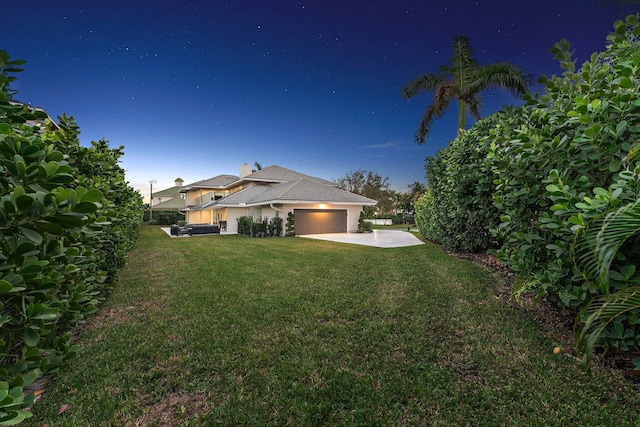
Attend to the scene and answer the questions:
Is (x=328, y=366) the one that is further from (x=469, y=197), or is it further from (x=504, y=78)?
(x=504, y=78)

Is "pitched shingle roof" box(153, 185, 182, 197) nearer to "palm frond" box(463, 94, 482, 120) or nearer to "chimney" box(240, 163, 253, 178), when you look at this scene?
"chimney" box(240, 163, 253, 178)

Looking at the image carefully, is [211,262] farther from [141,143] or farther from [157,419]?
[141,143]

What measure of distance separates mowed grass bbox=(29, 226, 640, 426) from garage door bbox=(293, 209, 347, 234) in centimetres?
1272

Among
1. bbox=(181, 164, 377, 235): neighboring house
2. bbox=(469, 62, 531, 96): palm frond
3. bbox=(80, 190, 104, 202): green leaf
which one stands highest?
bbox=(469, 62, 531, 96): palm frond

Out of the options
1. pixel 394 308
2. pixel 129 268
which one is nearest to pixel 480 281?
pixel 394 308

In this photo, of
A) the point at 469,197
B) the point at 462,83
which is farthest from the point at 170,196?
the point at 469,197

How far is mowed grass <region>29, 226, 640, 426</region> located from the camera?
208 cm

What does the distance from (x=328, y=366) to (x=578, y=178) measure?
320 centimetres

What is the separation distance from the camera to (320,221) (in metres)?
18.4

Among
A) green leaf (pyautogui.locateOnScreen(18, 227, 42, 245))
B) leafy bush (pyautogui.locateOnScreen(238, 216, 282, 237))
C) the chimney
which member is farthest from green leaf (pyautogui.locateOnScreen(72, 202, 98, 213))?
the chimney

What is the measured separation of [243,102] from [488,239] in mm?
15847

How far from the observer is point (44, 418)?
2057mm

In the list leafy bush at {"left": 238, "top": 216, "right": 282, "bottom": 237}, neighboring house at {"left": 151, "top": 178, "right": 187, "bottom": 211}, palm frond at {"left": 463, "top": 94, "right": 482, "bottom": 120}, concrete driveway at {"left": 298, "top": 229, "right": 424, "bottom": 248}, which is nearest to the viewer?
concrete driveway at {"left": 298, "top": 229, "right": 424, "bottom": 248}

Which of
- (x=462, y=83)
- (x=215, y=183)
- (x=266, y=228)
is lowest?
(x=266, y=228)
